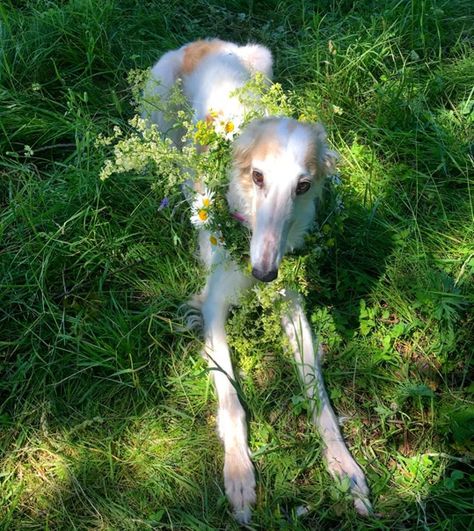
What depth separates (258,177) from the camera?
7.98 feet

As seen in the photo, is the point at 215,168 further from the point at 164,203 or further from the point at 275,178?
the point at 164,203

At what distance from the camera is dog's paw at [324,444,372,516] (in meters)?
2.52

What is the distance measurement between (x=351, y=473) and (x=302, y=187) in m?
1.25

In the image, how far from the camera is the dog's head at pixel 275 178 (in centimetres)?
232

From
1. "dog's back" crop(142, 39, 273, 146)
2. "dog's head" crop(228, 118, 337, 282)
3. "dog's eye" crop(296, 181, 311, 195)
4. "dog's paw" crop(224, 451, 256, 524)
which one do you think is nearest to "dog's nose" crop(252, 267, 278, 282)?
"dog's head" crop(228, 118, 337, 282)

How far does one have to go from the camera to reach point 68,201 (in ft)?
10.9

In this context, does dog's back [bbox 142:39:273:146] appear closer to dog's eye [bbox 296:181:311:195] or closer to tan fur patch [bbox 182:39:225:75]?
tan fur patch [bbox 182:39:225:75]

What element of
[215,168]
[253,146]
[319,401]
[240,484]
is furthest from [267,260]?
[240,484]

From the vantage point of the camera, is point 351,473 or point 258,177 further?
point 351,473

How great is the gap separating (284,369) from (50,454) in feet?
3.82

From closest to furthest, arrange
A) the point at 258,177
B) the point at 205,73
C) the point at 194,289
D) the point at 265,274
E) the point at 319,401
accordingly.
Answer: the point at 265,274 < the point at 258,177 < the point at 319,401 < the point at 194,289 < the point at 205,73

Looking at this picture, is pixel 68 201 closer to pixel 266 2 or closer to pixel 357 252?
pixel 357 252

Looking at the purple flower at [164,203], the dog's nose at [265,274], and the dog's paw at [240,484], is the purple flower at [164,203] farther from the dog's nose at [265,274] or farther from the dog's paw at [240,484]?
the dog's paw at [240,484]

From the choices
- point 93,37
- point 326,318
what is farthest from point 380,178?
point 93,37
